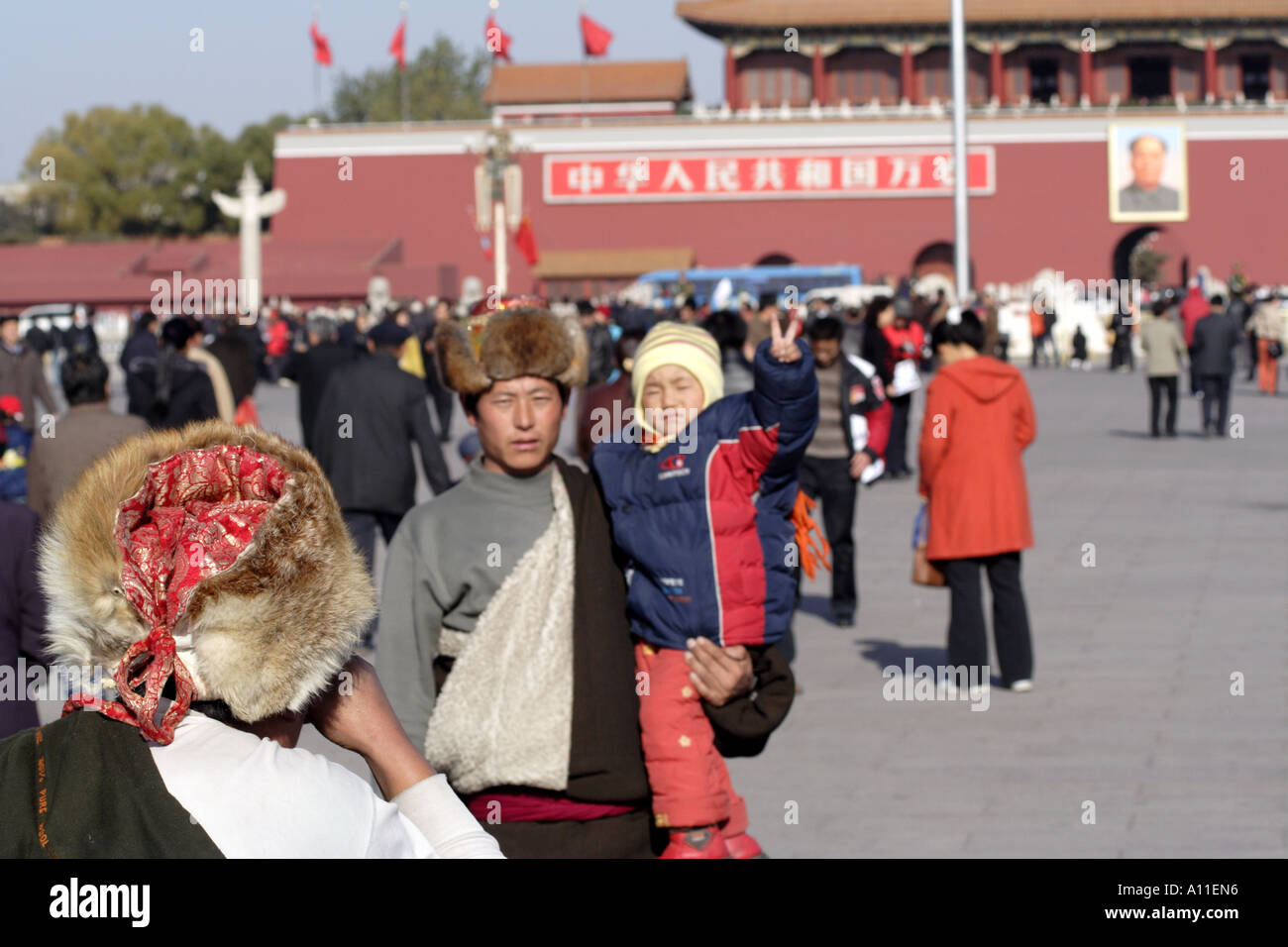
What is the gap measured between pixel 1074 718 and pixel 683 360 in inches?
120

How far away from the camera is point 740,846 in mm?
2928

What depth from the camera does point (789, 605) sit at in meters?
2.81

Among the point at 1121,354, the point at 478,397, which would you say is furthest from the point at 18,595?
the point at 1121,354

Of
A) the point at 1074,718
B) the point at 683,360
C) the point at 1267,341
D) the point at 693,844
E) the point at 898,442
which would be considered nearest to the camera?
the point at 693,844

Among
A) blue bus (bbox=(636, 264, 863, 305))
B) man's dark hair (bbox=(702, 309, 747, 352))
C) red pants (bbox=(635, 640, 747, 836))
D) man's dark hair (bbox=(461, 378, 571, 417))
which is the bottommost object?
red pants (bbox=(635, 640, 747, 836))

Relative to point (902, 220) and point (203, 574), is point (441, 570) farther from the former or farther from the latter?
point (902, 220)

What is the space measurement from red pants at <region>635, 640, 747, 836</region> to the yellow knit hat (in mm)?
486

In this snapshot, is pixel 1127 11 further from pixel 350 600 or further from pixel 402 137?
pixel 350 600

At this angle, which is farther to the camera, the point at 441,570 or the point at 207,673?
the point at 441,570

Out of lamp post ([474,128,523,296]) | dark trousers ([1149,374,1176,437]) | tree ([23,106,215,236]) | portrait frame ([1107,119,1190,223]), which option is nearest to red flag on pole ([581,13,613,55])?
lamp post ([474,128,523,296])

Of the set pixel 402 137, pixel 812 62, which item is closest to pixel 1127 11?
pixel 812 62

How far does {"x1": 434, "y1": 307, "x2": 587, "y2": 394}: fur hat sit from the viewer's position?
2908 millimetres

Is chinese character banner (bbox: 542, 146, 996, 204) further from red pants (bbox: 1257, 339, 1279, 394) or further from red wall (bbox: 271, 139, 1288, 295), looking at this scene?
red pants (bbox: 1257, 339, 1279, 394)

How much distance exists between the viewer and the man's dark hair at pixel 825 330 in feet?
24.5
